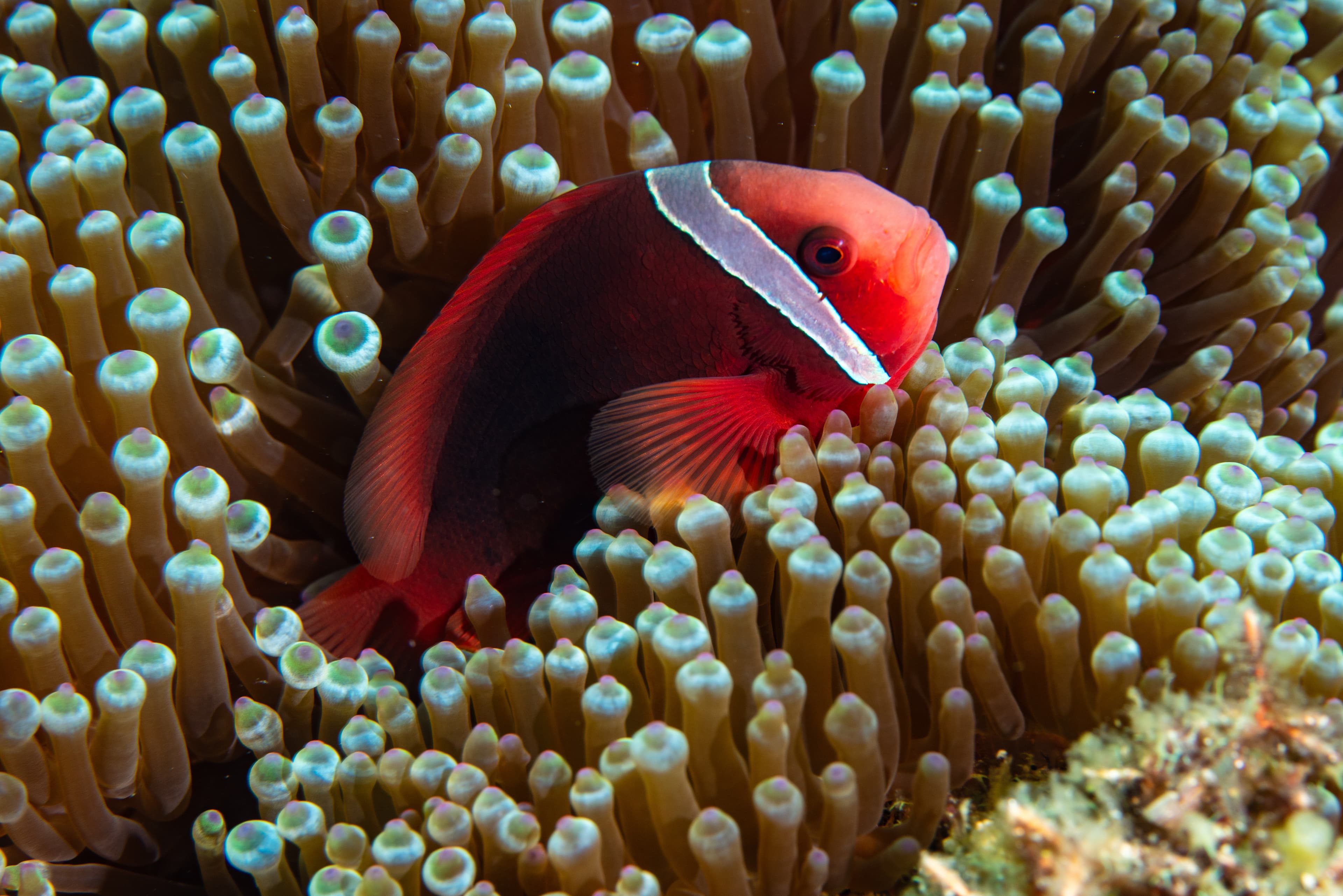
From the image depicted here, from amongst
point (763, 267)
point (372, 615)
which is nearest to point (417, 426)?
point (372, 615)

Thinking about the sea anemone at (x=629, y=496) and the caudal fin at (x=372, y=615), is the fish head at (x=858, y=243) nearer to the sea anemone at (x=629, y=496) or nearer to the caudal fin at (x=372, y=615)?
the sea anemone at (x=629, y=496)

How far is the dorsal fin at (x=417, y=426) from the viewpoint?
3.70 ft

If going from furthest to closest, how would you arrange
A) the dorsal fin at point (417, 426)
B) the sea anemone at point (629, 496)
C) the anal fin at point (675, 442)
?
the dorsal fin at point (417, 426) < the anal fin at point (675, 442) < the sea anemone at point (629, 496)

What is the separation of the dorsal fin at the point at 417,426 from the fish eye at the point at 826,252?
291 mm

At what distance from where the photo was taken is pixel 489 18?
1.19 metres

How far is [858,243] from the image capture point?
3.38 ft

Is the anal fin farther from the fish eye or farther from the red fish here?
the fish eye

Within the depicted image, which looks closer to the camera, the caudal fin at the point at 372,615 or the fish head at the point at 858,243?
the fish head at the point at 858,243

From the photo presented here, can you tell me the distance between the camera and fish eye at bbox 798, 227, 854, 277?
103 centimetres

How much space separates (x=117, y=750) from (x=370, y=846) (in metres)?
0.26

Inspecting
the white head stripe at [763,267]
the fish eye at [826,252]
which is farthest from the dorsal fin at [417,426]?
Result: the fish eye at [826,252]

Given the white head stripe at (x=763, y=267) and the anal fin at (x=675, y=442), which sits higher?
the white head stripe at (x=763, y=267)

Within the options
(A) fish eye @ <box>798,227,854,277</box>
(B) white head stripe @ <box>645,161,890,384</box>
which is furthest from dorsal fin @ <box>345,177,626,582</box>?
(A) fish eye @ <box>798,227,854,277</box>

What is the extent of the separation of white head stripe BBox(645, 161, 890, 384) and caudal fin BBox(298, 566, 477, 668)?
502 mm
